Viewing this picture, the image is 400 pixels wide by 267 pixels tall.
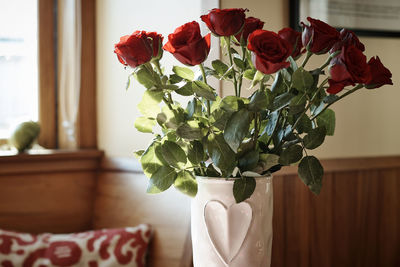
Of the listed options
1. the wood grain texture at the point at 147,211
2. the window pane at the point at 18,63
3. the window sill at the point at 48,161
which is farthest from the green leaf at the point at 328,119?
the window pane at the point at 18,63

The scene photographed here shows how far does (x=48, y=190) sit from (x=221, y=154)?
43.6 inches

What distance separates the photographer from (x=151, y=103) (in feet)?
2.85

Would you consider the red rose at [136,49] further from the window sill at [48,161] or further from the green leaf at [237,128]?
the window sill at [48,161]

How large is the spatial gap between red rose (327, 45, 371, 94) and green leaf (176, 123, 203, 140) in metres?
0.25

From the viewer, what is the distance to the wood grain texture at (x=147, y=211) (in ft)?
4.86

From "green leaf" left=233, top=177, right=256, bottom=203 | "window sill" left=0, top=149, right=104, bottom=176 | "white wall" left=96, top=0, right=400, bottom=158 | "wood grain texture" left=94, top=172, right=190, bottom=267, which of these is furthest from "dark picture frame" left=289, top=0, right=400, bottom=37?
"window sill" left=0, top=149, right=104, bottom=176

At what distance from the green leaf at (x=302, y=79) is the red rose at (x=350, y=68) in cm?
5

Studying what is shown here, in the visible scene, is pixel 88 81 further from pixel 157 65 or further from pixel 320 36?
pixel 320 36

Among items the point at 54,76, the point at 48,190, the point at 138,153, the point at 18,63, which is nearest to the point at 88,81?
the point at 54,76

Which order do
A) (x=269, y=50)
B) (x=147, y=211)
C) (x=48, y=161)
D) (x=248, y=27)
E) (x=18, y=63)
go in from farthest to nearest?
(x=18, y=63)
(x=48, y=161)
(x=147, y=211)
(x=248, y=27)
(x=269, y=50)

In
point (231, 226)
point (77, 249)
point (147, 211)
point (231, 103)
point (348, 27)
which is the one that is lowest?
point (77, 249)

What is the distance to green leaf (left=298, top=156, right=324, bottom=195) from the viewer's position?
0.83m

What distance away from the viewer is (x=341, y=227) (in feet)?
5.01

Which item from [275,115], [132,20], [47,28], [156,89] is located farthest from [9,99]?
[275,115]
